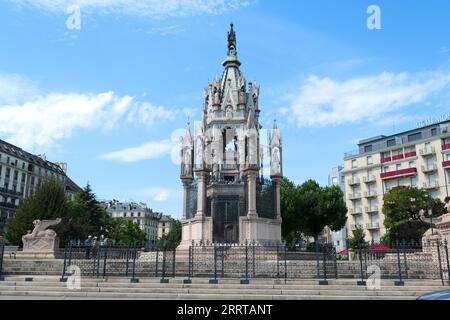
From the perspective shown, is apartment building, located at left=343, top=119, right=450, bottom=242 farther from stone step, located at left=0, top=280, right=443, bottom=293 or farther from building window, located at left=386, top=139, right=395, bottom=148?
stone step, located at left=0, top=280, right=443, bottom=293

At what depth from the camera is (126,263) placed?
18.5m

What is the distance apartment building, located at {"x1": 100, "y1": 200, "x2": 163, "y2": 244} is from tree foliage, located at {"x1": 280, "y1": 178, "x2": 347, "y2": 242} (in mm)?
70496

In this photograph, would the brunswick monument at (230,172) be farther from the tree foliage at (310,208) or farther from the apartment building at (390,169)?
the apartment building at (390,169)

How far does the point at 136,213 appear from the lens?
122m

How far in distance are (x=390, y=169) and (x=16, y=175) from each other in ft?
216

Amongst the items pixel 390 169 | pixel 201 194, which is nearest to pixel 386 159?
pixel 390 169

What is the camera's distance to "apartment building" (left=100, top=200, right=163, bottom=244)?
120312 mm

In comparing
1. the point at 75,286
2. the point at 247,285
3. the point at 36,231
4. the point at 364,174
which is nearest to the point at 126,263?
the point at 75,286

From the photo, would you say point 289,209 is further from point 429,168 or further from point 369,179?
point 429,168

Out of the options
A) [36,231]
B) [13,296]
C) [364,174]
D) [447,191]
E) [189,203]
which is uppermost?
[364,174]

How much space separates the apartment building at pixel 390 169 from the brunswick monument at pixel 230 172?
39717 millimetres

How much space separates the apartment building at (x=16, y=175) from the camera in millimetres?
70625

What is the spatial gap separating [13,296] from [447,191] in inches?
2390

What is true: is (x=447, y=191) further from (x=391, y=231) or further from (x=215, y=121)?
(x=215, y=121)
